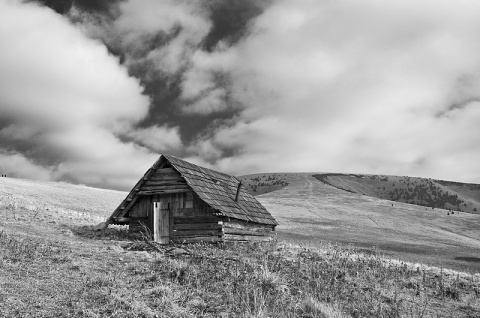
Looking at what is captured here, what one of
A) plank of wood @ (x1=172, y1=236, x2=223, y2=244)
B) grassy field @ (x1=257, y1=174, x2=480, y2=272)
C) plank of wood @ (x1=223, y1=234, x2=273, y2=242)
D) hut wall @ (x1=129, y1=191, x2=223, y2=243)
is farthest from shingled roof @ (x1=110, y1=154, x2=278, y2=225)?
grassy field @ (x1=257, y1=174, x2=480, y2=272)

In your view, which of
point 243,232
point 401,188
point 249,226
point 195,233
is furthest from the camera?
point 401,188

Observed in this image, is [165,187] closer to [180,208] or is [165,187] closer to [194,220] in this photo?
[180,208]

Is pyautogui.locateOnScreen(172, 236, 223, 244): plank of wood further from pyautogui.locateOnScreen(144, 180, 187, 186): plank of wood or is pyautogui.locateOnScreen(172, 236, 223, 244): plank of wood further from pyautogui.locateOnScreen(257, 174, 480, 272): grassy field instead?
pyautogui.locateOnScreen(257, 174, 480, 272): grassy field

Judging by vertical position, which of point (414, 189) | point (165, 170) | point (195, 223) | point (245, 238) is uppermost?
point (414, 189)

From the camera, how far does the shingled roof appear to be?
20520 mm

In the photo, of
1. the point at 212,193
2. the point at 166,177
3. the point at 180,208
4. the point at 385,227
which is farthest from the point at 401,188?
the point at 166,177

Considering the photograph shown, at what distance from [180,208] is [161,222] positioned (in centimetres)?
124

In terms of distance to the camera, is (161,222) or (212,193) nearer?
(161,222)

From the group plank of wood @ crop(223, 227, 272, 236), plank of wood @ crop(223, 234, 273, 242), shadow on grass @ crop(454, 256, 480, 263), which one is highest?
plank of wood @ crop(223, 227, 272, 236)

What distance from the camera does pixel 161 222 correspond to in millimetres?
21250

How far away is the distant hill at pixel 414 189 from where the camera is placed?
121750mm

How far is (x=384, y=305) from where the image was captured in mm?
10547

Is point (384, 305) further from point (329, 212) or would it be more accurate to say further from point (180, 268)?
point (329, 212)

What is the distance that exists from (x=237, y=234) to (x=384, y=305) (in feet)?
39.1
